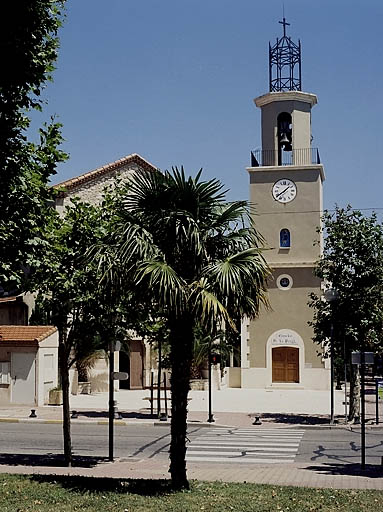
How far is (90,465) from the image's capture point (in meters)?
15.8

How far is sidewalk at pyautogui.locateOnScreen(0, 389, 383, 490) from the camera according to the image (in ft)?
45.2

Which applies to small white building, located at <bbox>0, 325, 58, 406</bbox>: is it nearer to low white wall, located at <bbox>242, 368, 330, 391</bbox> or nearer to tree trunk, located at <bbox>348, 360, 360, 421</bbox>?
tree trunk, located at <bbox>348, 360, 360, 421</bbox>

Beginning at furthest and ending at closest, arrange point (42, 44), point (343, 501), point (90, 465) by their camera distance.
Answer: point (90, 465), point (343, 501), point (42, 44)

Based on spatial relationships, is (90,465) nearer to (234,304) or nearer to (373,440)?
(234,304)

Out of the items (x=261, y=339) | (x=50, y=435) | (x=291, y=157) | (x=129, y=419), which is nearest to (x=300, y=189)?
(x=291, y=157)

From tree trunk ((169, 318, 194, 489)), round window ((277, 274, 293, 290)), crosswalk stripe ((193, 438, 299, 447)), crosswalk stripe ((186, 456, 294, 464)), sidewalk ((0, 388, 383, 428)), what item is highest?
round window ((277, 274, 293, 290))

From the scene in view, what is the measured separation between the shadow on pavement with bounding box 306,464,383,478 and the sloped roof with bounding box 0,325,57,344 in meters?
16.9

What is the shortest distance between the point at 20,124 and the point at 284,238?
33.2 meters

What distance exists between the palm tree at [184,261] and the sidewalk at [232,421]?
281cm

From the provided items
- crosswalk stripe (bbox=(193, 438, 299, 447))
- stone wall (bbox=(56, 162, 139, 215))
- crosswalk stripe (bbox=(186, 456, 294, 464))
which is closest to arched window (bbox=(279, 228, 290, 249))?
stone wall (bbox=(56, 162, 139, 215))

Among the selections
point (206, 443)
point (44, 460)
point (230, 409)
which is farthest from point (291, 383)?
point (44, 460)

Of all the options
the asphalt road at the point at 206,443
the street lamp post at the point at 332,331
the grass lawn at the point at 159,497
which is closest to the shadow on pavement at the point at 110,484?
the grass lawn at the point at 159,497

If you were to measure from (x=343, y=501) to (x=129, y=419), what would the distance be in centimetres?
1613

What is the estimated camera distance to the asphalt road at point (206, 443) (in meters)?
18.3
